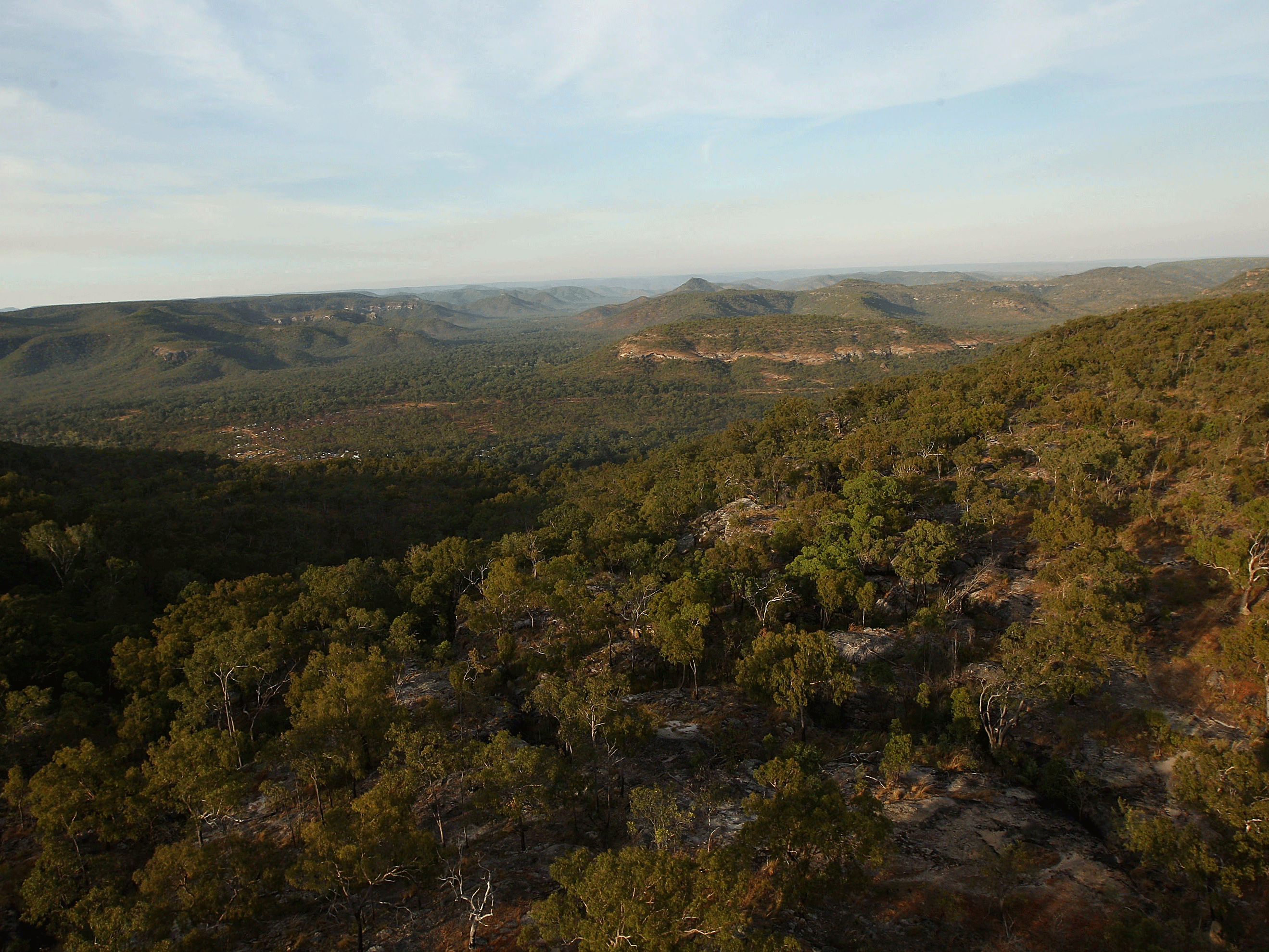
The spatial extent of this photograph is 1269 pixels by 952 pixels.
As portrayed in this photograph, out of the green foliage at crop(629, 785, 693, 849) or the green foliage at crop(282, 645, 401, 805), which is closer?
the green foliage at crop(629, 785, 693, 849)

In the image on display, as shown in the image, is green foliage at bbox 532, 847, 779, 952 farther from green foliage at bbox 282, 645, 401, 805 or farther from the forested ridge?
green foliage at bbox 282, 645, 401, 805

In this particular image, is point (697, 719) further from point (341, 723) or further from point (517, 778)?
point (341, 723)

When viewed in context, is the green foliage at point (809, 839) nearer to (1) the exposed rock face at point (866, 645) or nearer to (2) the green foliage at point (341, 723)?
(1) the exposed rock face at point (866, 645)

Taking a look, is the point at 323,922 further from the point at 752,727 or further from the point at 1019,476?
the point at 1019,476

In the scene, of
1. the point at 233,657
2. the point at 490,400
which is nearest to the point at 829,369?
the point at 490,400

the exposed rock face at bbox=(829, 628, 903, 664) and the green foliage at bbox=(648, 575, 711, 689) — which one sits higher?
the green foliage at bbox=(648, 575, 711, 689)

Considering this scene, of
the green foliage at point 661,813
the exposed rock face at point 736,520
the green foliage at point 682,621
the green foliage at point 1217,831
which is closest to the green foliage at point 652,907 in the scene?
the green foliage at point 661,813

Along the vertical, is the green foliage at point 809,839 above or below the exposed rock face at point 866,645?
above

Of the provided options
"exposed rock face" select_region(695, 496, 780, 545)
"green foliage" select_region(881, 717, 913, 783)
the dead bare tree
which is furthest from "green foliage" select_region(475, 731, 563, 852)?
"exposed rock face" select_region(695, 496, 780, 545)

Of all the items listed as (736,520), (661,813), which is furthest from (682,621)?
(736,520)
